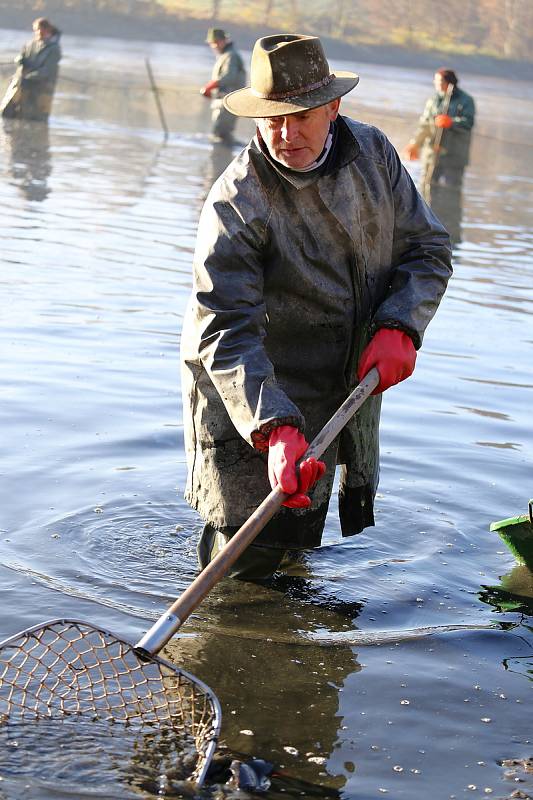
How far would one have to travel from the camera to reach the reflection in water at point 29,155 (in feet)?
50.0

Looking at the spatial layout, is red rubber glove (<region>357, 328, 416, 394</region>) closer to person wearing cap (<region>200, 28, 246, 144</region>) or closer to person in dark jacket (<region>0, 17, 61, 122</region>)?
person wearing cap (<region>200, 28, 246, 144</region>)

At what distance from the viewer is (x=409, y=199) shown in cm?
466

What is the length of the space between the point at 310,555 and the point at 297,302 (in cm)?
134

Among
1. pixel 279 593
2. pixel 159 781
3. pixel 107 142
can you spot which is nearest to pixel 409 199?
pixel 279 593

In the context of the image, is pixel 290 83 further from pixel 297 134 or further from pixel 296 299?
pixel 296 299

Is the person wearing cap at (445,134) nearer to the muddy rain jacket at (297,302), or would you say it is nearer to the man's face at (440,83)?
the man's face at (440,83)

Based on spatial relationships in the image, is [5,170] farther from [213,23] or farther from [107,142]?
[213,23]

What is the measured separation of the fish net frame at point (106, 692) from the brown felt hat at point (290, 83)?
1.72 metres

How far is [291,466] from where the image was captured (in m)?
3.89

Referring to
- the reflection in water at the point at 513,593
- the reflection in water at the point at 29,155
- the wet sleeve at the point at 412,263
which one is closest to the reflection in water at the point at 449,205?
the reflection in water at the point at 29,155

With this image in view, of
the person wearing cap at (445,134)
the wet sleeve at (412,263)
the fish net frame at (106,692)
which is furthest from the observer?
the person wearing cap at (445,134)

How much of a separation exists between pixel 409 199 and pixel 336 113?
17.9 inches

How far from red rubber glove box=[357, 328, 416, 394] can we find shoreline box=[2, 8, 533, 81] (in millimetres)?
42466

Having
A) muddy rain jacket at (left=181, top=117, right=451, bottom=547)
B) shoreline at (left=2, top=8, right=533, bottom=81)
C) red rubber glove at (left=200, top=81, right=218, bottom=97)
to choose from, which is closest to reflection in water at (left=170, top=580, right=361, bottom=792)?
muddy rain jacket at (left=181, top=117, right=451, bottom=547)
